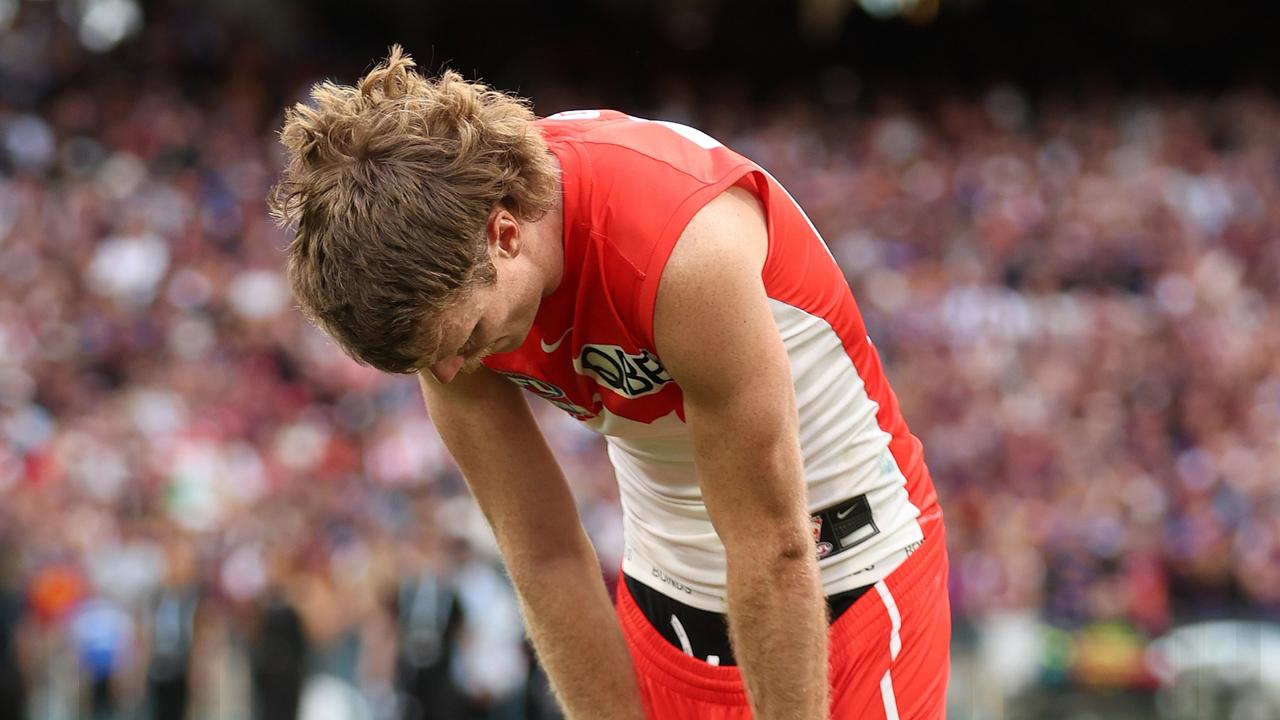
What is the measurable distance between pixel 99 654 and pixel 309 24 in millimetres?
10753

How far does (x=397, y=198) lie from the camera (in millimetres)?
2355

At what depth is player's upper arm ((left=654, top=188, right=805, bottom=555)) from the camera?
7.79ft

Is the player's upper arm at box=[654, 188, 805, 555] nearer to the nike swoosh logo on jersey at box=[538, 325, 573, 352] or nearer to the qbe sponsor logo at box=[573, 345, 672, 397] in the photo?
the qbe sponsor logo at box=[573, 345, 672, 397]

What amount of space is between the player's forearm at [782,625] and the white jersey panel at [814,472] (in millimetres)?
353

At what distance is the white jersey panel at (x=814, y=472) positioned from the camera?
2.83m

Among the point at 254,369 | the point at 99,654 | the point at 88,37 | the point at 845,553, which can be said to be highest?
the point at 88,37

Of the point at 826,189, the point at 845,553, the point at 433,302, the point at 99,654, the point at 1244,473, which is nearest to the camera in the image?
the point at 433,302

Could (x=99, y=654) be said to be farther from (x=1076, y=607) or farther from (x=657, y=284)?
(x=657, y=284)

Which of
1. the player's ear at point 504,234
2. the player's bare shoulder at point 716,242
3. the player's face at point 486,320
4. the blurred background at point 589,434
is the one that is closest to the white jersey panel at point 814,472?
the player's bare shoulder at point 716,242

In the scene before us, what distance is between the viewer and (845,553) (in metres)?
2.91

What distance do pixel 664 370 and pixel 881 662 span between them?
2.49 feet

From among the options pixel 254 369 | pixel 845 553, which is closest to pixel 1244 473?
pixel 254 369

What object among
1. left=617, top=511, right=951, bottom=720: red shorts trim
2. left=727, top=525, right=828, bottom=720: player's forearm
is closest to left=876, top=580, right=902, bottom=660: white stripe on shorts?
left=617, top=511, right=951, bottom=720: red shorts trim

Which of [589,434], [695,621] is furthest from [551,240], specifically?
[589,434]
